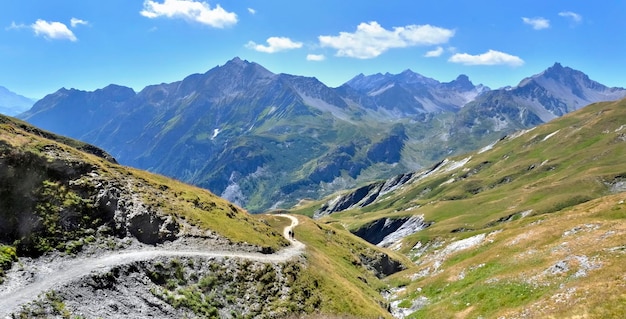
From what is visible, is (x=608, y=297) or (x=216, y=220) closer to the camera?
(x=608, y=297)

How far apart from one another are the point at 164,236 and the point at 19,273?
1664 cm

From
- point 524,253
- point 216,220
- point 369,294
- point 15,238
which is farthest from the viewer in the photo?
point 369,294

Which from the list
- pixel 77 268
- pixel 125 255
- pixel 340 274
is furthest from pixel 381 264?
pixel 77 268

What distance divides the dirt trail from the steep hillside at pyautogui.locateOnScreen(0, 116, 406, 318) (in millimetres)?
107

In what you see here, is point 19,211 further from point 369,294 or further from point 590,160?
point 590,160

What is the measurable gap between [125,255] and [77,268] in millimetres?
5536

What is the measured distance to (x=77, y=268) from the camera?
4150 cm

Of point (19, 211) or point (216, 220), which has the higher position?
point (19, 211)

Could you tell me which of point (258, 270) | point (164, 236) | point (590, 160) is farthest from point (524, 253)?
point (590, 160)

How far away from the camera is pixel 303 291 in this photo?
53.1m

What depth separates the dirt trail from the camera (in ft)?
114

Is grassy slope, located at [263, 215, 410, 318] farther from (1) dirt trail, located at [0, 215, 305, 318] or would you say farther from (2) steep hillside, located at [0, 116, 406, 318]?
(1) dirt trail, located at [0, 215, 305, 318]

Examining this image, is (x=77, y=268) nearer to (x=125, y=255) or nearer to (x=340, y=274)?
(x=125, y=255)

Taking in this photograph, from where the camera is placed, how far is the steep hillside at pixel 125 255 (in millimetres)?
38969
